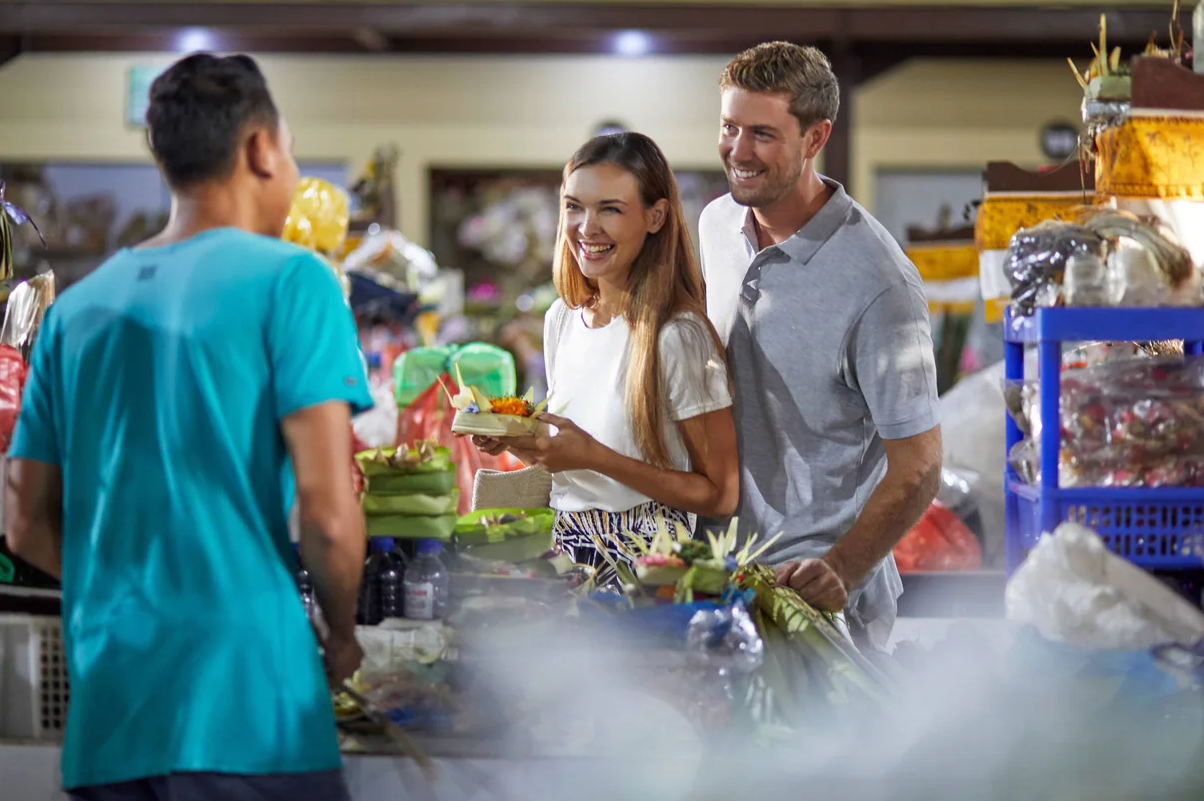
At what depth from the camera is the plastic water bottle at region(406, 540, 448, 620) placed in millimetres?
1693

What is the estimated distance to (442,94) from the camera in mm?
8180

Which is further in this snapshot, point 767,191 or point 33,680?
point 767,191

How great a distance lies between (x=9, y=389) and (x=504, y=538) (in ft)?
2.74

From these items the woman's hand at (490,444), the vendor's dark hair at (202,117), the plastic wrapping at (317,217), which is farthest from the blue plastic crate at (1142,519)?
the plastic wrapping at (317,217)

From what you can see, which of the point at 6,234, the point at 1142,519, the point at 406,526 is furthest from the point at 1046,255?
the point at 6,234

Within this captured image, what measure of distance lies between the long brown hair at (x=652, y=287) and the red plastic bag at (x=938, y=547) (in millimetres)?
1329

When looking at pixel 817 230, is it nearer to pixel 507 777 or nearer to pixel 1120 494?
pixel 1120 494

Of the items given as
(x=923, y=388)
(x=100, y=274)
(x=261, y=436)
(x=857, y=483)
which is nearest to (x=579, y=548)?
(x=857, y=483)

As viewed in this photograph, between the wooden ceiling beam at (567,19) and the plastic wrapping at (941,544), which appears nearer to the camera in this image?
the plastic wrapping at (941,544)

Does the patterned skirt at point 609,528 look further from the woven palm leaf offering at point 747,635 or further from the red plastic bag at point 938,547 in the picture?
the red plastic bag at point 938,547

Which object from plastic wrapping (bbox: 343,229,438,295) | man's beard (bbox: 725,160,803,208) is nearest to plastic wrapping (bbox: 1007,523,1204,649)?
man's beard (bbox: 725,160,803,208)

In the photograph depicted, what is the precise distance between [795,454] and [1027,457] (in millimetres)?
381

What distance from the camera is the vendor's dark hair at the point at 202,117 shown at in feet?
4.39

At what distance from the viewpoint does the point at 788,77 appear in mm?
1999
